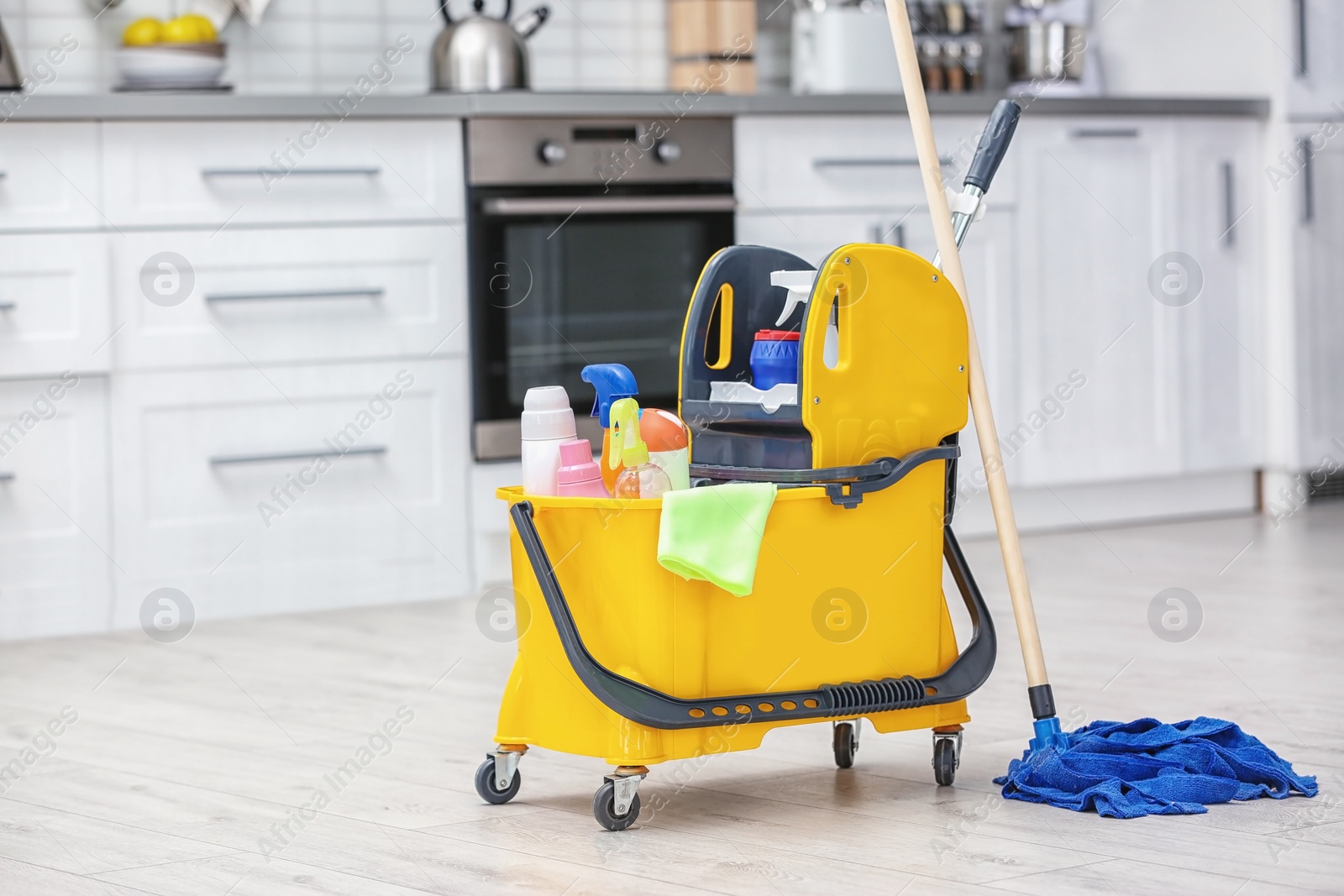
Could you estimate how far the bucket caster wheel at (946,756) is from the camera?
173 centimetres

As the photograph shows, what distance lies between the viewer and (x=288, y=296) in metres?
A: 2.90

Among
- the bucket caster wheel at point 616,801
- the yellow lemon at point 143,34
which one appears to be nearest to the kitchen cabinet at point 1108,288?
the yellow lemon at point 143,34

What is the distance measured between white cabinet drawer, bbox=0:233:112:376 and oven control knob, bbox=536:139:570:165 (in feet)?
2.59

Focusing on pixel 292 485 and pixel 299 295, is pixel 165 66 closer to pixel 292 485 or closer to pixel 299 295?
pixel 299 295

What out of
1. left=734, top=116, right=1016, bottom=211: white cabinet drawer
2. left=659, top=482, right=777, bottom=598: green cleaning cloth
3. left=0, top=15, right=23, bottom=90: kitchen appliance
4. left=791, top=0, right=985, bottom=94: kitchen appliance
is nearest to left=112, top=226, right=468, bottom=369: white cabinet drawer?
left=0, top=15, right=23, bottom=90: kitchen appliance

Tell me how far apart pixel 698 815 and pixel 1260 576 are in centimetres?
170

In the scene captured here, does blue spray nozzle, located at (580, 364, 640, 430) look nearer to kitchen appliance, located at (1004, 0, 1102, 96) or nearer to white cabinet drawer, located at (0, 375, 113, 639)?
white cabinet drawer, located at (0, 375, 113, 639)

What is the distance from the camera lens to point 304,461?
2938 millimetres

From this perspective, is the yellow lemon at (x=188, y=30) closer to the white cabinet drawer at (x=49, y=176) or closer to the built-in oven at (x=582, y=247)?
the white cabinet drawer at (x=49, y=176)

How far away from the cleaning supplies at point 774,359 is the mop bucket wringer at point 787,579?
0.10 ft

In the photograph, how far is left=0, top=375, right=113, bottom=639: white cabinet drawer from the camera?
2.75 m

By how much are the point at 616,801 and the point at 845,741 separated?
13.0 inches

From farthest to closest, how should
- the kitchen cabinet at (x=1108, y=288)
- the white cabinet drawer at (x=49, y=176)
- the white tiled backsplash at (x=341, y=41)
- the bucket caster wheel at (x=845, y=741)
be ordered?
the kitchen cabinet at (x=1108, y=288) → the white tiled backsplash at (x=341, y=41) → the white cabinet drawer at (x=49, y=176) → the bucket caster wheel at (x=845, y=741)

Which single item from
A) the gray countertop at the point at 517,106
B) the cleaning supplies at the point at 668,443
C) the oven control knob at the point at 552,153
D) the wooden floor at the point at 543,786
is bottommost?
the wooden floor at the point at 543,786
